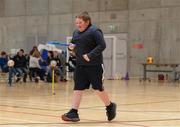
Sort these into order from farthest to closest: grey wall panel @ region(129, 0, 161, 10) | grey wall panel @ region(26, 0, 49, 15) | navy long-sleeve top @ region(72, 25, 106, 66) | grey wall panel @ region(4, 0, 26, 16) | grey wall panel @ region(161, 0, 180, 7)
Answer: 1. grey wall panel @ region(4, 0, 26, 16)
2. grey wall panel @ region(26, 0, 49, 15)
3. grey wall panel @ region(129, 0, 161, 10)
4. grey wall panel @ region(161, 0, 180, 7)
5. navy long-sleeve top @ region(72, 25, 106, 66)

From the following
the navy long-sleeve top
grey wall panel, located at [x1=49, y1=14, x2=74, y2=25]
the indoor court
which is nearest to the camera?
the navy long-sleeve top

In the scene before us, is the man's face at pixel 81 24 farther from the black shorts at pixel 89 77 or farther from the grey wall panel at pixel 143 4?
the grey wall panel at pixel 143 4

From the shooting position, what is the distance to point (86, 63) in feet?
23.2

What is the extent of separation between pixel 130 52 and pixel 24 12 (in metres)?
9.02

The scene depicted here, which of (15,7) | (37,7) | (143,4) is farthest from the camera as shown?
(15,7)

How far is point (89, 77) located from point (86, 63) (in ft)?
0.76

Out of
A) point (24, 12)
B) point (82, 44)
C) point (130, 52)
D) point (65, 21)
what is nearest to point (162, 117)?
point (82, 44)

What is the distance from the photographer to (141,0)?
28062mm

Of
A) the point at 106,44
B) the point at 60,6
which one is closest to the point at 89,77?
the point at 106,44

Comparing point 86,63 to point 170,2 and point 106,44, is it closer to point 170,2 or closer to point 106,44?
point 106,44

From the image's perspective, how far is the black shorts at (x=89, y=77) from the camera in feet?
23.2

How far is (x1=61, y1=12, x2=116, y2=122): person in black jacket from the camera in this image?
705cm

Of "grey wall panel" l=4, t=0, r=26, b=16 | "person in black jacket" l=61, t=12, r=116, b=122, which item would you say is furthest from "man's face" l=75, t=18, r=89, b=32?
"grey wall panel" l=4, t=0, r=26, b=16

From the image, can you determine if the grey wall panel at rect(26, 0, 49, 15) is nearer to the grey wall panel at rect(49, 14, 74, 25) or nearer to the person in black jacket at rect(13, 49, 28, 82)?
the grey wall panel at rect(49, 14, 74, 25)
